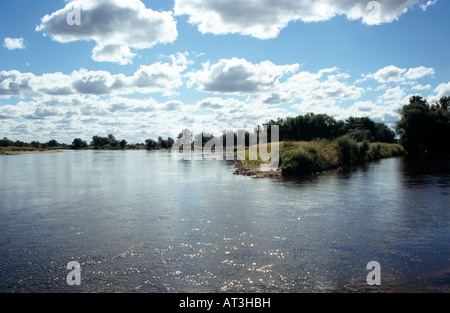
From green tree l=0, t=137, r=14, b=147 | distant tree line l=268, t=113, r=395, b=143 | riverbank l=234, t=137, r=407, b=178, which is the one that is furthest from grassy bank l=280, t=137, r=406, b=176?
green tree l=0, t=137, r=14, b=147

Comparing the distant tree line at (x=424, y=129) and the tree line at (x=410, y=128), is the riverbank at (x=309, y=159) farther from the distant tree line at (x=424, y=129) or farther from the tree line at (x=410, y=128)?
the distant tree line at (x=424, y=129)

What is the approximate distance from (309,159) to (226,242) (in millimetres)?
29458

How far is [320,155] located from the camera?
147ft

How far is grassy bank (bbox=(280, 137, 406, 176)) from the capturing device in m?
39.9

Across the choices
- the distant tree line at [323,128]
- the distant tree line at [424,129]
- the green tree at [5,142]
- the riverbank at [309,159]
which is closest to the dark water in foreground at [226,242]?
the riverbank at [309,159]

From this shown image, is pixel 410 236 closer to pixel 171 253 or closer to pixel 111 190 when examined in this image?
pixel 171 253

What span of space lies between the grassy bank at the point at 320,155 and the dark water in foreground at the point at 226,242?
15710mm

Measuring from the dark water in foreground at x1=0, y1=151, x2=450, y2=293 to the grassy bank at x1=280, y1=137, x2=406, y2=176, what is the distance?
15710 millimetres

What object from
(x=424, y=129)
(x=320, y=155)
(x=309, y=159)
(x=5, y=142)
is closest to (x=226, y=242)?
(x=309, y=159)

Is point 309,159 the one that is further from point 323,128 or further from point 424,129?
point 323,128

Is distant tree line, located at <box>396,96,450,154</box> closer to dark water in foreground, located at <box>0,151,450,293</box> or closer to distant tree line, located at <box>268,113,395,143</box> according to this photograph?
distant tree line, located at <box>268,113,395,143</box>
